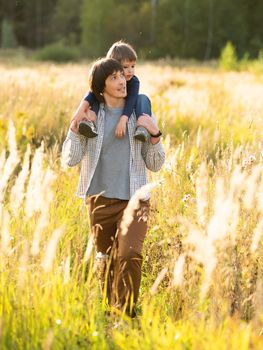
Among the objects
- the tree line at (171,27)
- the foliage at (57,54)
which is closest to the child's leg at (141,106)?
the foliage at (57,54)

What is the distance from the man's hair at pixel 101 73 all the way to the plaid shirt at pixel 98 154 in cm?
8

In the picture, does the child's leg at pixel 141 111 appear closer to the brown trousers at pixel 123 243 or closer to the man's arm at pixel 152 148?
the man's arm at pixel 152 148

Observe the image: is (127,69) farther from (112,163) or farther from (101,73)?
(112,163)

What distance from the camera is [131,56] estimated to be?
345 cm

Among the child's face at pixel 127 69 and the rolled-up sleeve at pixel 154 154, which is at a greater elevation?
the child's face at pixel 127 69

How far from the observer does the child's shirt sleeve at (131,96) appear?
3.29 meters

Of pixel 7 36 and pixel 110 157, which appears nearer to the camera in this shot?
pixel 110 157

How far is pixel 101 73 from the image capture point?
10.9ft

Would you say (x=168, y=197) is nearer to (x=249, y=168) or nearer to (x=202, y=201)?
(x=249, y=168)

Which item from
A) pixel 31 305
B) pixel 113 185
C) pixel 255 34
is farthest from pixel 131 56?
pixel 255 34

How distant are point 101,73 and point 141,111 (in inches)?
10.6

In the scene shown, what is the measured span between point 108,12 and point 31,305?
44.7 metres

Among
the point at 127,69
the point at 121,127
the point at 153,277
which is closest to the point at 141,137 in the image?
the point at 121,127

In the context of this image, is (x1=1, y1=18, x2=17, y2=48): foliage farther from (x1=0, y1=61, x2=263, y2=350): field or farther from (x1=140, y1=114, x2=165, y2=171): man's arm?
(x1=140, y1=114, x2=165, y2=171): man's arm
